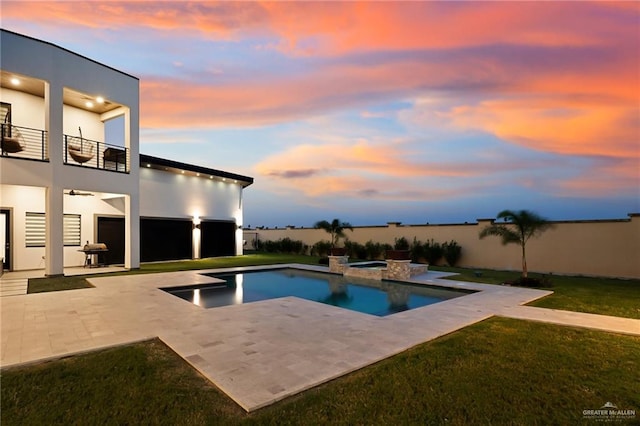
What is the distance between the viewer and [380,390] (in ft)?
11.6

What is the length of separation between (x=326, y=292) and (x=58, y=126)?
1156 cm

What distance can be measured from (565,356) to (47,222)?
15.0 m

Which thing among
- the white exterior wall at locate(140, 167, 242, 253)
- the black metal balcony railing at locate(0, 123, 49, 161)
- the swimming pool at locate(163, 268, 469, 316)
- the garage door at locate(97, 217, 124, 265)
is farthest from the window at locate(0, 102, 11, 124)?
the swimming pool at locate(163, 268, 469, 316)

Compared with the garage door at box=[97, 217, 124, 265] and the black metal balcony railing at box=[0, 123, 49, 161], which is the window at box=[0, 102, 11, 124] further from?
the garage door at box=[97, 217, 124, 265]

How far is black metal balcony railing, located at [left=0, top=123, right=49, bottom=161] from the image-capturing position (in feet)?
35.6

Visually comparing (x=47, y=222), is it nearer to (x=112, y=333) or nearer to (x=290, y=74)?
(x=112, y=333)

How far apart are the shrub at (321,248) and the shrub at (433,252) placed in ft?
24.8

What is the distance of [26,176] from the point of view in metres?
11.0

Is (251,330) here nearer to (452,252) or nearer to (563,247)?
(452,252)

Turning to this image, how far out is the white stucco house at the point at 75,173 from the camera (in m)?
11.4

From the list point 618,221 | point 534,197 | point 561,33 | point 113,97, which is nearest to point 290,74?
point 113,97

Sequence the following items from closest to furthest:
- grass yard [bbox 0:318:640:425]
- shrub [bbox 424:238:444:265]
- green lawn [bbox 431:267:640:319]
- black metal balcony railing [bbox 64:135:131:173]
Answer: grass yard [bbox 0:318:640:425] → green lawn [bbox 431:267:640:319] → black metal balcony railing [bbox 64:135:131:173] → shrub [bbox 424:238:444:265]

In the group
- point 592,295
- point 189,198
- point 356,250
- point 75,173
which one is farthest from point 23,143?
point 592,295

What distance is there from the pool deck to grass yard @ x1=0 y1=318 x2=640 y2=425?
→ 0.25 meters
